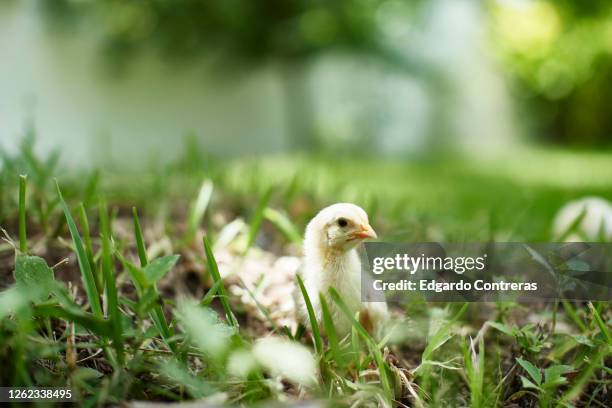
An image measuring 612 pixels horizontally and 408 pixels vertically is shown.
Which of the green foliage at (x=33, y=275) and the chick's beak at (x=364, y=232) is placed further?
the chick's beak at (x=364, y=232)

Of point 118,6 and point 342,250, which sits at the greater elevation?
point 118,6

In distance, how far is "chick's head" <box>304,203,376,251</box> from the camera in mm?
1033

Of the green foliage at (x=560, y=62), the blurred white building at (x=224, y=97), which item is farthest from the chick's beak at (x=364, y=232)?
the green foliage at (x=560, y=62)

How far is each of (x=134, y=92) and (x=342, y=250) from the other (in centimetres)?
606

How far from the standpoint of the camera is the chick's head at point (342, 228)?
1033 millimetres

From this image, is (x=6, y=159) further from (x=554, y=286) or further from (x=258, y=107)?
(x=258, y=107)

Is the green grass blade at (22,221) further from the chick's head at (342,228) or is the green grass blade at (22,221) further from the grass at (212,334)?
the chick's head at (342,228)

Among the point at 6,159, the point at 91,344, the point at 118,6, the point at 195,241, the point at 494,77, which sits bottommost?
the point at 494,77

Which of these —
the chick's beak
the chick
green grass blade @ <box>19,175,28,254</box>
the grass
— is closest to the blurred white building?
the grass

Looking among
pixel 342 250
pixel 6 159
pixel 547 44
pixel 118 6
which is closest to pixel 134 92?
pixel 118 6

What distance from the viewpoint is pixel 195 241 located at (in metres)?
1.60

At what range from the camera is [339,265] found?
112 centimetres

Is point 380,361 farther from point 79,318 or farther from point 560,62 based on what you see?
point 560,62

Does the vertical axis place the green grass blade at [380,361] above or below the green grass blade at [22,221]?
below
